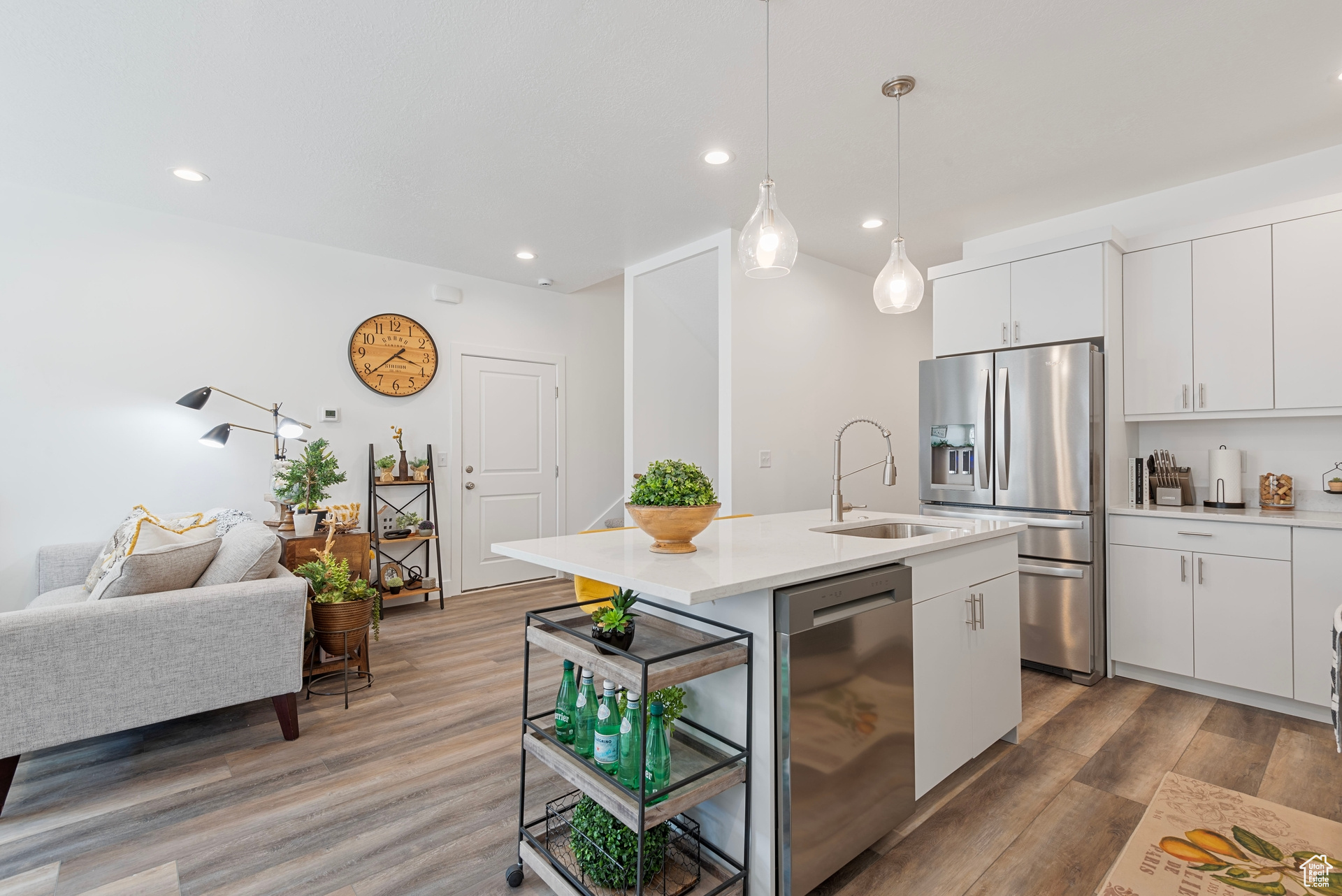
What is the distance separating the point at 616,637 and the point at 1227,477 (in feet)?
11.3

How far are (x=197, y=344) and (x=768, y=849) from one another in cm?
437

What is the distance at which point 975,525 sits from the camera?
245 centimetres

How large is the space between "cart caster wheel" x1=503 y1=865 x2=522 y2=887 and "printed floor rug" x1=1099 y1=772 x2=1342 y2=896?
144cm

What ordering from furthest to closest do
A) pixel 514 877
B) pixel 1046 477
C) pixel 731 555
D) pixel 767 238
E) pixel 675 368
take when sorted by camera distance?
1. pixel 675 368
2. pixel 1046 477
3. pixel 767 238
4. pixel 731 555
5. pixel 514 877

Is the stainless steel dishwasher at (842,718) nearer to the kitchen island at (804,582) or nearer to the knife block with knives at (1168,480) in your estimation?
the kitchen island at (804,582)

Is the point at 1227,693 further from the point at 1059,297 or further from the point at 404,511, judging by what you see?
the point at 404,511

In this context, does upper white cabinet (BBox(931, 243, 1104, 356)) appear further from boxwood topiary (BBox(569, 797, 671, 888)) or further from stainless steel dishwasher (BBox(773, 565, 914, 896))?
boxwood topiary (BBox(569, 797, 671, 888))

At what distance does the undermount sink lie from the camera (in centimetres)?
250

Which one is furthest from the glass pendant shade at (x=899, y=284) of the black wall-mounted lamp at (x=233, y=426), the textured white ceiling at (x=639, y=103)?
the black wall-mounted lamp at (x=233, y=426)

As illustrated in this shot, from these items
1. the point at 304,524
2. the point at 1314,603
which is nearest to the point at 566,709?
the point at 304,524

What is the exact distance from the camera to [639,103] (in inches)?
102

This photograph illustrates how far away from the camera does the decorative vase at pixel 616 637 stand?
1520mm

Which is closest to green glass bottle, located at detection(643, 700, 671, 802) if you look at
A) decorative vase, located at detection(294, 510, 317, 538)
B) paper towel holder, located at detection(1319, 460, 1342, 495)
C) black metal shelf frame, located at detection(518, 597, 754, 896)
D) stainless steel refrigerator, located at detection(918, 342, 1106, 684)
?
black metal shelf frame, located at detection(518, 597, 754, 896)

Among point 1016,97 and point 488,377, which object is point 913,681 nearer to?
point 1016,97
